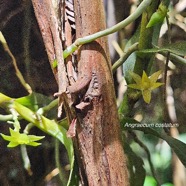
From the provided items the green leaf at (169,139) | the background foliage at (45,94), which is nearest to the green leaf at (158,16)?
the green leaf at (169,139)

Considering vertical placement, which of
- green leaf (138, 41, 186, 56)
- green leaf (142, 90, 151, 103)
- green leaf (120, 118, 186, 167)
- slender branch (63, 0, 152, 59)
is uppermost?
slender branch (63, 0, 152, 59)

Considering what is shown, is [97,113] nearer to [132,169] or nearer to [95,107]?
[95,107]

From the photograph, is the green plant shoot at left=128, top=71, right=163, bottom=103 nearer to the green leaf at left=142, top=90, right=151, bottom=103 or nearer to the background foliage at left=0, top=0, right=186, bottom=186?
the green leaf at left=142, top=90, right=151, bottom=103

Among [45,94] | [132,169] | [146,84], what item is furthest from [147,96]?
[45,94]

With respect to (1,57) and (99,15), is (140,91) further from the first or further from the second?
(1,57)

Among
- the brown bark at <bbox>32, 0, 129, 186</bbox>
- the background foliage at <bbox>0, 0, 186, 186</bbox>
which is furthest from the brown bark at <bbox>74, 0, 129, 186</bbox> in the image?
the background foliage at <bbox>0, 0, 186, 186</bbox>

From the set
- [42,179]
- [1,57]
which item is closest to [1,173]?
[42,179]

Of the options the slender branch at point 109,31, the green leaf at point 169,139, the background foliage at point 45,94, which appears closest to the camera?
the slender branch at point 109,31

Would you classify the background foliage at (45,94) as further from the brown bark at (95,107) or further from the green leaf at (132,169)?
the brown bark at (95,107)

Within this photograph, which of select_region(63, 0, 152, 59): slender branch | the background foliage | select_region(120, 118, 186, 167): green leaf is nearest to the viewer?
select_region(63, 0, 152, 59): slender branch
